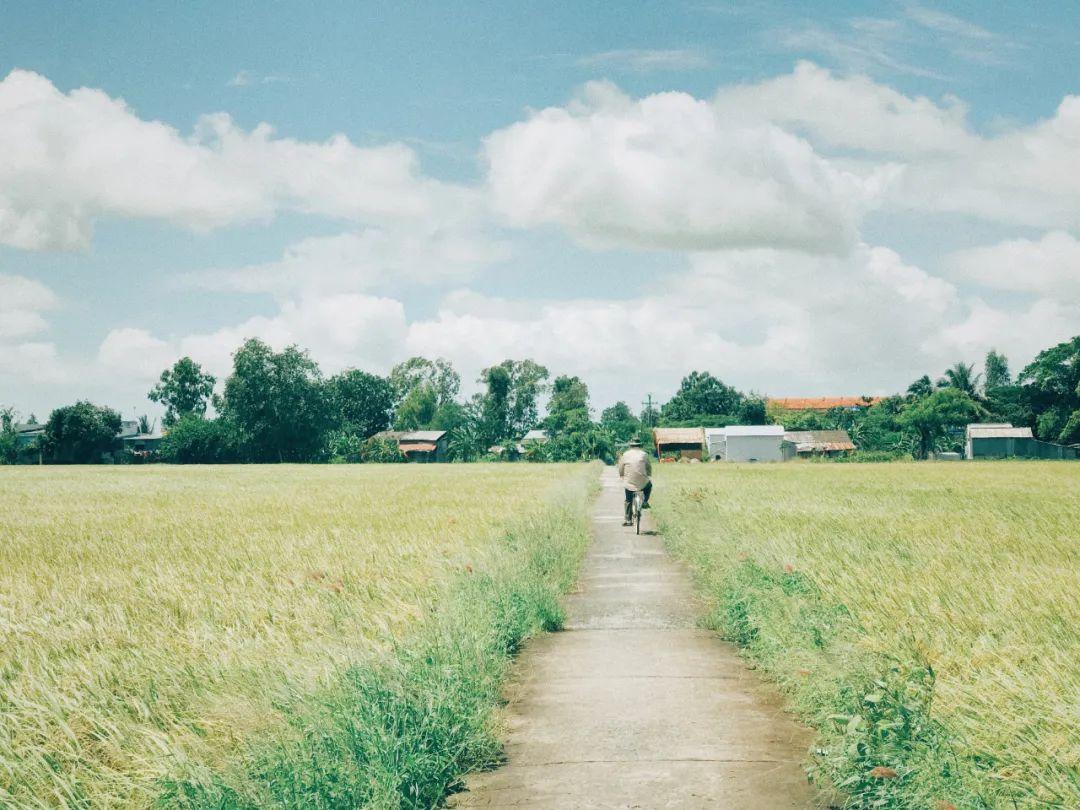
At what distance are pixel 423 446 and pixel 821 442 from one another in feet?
161

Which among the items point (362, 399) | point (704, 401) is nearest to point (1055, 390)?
point (704, 401)

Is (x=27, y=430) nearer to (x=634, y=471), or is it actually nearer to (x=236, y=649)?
(x=634, y=471)

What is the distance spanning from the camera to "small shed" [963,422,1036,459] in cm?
8175

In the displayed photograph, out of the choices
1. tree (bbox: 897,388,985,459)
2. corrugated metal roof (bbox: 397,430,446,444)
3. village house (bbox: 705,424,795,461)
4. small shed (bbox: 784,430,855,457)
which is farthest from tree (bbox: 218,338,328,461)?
tree (bbox: 897,388,985,459)

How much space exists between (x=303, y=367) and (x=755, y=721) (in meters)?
92.8

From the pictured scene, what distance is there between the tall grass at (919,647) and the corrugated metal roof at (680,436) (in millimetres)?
81763

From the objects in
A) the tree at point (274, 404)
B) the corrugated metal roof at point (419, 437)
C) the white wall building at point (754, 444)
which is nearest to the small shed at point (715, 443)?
the white wall building at point (754, 444)

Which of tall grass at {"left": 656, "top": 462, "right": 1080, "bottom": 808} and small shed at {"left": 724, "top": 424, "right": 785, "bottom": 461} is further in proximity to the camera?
small shed at {"left": 724, "top": 424, "right": 785, "bottom": 461}

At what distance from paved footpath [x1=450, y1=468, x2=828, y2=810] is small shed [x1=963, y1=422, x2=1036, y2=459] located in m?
85.7

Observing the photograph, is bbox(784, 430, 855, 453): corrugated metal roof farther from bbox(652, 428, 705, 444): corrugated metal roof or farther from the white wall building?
bbox(652, 428, 705, 444): corrugated metal roof

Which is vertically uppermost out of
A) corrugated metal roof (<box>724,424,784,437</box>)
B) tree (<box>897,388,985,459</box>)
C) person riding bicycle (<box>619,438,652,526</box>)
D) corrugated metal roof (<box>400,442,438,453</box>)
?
tree (<box>897,388,985,459</box>)

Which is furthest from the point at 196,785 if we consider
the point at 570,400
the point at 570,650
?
the point at 570,400

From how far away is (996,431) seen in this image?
3273 inches

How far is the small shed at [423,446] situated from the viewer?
10494cm
